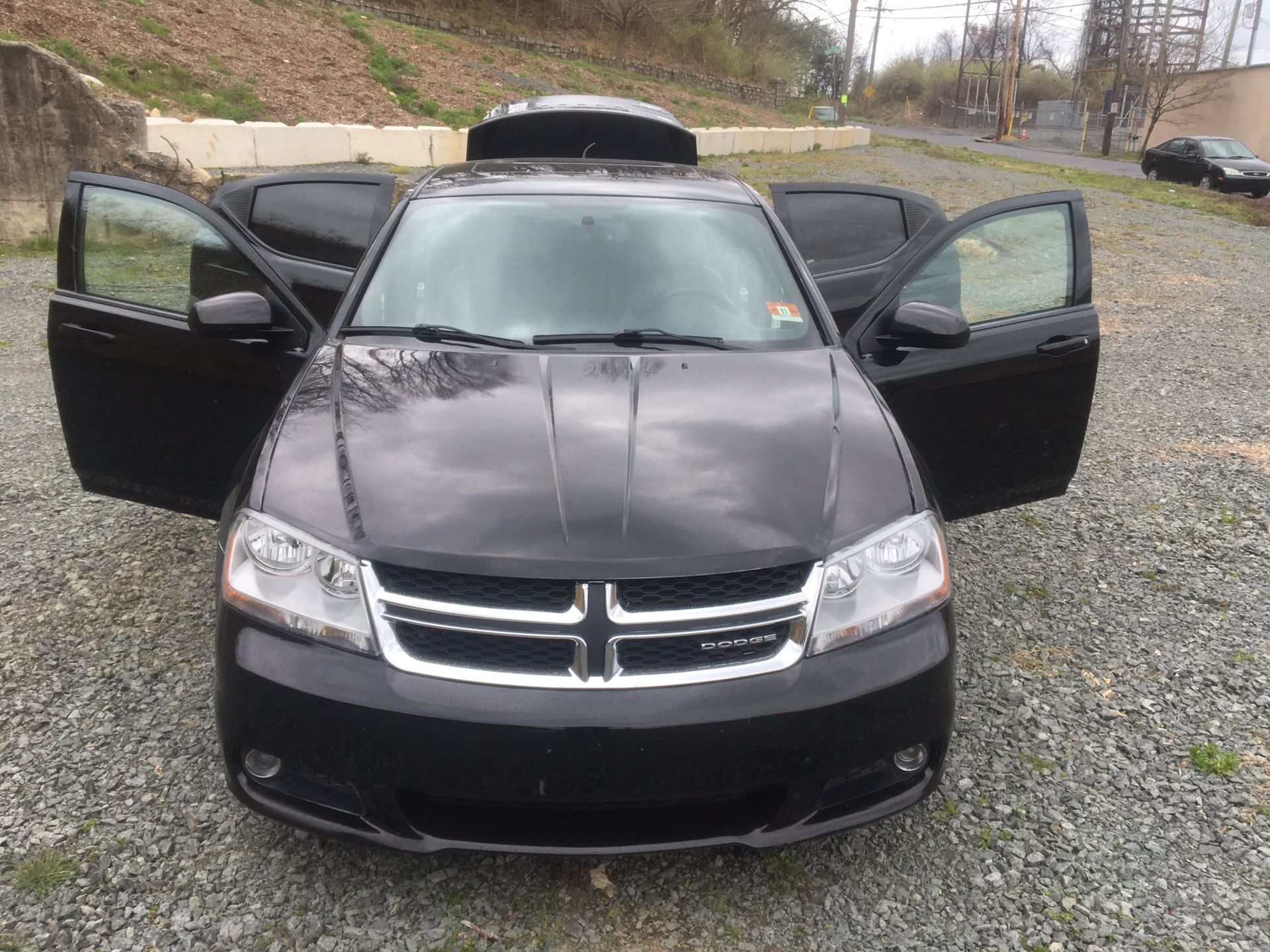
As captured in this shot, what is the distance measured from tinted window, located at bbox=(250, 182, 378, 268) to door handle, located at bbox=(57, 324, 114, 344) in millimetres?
1129

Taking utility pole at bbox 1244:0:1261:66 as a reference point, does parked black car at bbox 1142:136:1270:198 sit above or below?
below

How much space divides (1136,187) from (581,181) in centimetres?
2537

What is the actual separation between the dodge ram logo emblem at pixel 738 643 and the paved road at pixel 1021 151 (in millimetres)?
32736

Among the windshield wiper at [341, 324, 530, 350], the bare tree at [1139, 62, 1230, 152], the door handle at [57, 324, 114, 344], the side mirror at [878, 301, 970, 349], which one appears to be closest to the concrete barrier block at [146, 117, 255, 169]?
the door handle at [57, 324, 114, 344]

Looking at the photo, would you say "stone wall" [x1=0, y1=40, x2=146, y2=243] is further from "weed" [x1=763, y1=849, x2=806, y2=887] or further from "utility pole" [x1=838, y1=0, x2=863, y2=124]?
"utility pole" [x1=838, y1=0, x2=863, y2=124]

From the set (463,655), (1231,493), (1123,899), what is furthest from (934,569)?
(1231,493)

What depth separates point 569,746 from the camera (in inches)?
78.7

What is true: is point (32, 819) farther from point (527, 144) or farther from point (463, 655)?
point (527, 144)

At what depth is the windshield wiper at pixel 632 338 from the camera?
296 cm

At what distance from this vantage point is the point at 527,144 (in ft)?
23.9

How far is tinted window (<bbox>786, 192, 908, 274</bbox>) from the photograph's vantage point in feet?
15.9

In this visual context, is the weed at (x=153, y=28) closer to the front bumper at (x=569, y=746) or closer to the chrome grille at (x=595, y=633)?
the front bumper at (x=569, y=746)

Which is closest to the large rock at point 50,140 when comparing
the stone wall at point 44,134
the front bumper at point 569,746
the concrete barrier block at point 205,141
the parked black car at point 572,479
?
the stone wall at point 44,134

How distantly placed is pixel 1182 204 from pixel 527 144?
62.3ft
